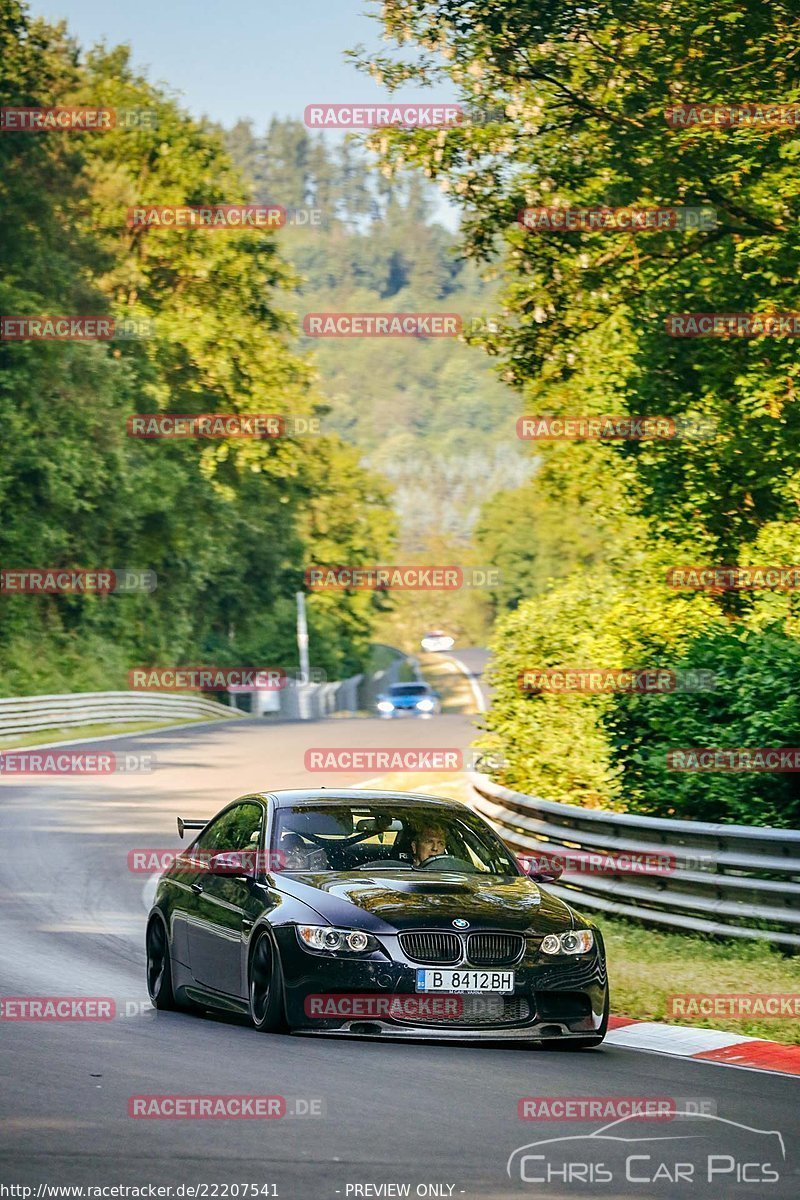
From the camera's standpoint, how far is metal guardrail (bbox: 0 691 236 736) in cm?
4166

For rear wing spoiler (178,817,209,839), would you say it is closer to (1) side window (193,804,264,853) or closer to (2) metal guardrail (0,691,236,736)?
(1) side window (193,804,264,853)

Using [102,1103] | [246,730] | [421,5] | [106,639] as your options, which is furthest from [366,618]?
[102,1103]

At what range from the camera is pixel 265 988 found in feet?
32.3

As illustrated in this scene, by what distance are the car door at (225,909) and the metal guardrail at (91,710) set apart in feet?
99.0

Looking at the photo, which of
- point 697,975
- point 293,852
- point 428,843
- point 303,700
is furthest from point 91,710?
point 293,852

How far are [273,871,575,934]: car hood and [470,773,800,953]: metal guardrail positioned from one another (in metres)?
2.69

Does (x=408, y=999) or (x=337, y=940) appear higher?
(x=337, y=940)

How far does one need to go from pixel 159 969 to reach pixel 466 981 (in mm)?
2771

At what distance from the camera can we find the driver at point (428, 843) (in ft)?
35.4

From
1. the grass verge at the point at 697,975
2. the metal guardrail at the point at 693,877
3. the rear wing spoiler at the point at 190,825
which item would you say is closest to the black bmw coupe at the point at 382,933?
the rear wing spoiler at the point at 190,825

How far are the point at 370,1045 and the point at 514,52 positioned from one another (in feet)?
58.9

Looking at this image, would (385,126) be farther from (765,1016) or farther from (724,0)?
(765,1016)

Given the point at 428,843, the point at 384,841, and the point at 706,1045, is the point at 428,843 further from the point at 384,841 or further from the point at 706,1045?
the point at 706,1045

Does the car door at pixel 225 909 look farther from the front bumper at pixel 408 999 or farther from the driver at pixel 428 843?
the driver at pixel 428 843
